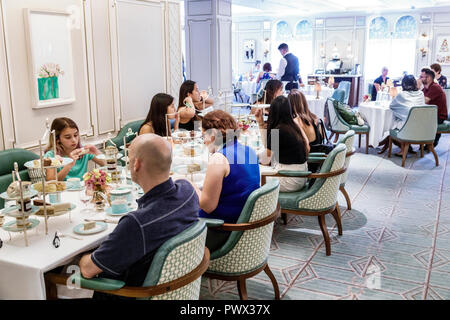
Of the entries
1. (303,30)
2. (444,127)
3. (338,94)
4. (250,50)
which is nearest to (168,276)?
(444,127)

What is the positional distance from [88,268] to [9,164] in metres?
1.96

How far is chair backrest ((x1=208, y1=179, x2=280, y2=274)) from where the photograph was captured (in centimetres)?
248

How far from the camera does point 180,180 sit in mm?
2109

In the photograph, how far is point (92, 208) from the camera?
260 cm

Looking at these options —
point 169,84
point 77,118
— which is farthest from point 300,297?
point 169,84

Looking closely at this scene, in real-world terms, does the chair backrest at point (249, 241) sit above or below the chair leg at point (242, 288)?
above

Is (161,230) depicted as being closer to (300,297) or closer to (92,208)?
(92,208)

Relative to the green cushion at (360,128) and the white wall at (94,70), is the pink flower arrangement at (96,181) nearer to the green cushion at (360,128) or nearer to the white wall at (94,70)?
the white wall at (94,70)

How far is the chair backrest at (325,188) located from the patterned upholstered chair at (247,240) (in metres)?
0.97

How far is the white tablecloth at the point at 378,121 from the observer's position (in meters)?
7.19

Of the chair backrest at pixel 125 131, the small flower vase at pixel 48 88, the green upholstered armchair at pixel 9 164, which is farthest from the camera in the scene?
the chair backrest at pixel 125 131

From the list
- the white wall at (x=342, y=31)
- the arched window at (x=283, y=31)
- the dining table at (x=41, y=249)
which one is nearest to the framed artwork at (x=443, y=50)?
the white wall at (x=342, y=31)

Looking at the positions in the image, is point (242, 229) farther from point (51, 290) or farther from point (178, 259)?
point (51, 290)

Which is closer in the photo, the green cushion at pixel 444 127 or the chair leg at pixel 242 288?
the chair leg at pixel 242 288
